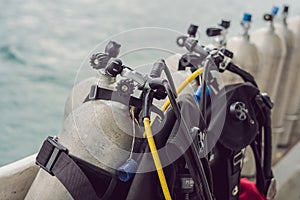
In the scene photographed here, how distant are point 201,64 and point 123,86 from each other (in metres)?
0.31

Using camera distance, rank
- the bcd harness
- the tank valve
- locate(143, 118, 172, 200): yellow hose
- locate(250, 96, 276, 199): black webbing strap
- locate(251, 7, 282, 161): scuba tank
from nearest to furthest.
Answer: locate(143, 118, 172, 200): yellow hose
the bcd harness
locate(250, 96, 276, 199): black webbing strap
the tank valve
locate(251, 7, 282, 161): scuba tank

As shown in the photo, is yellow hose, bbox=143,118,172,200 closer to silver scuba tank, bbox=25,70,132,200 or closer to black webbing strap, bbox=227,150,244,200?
silver scuba tank, bbox=25,70,132,200

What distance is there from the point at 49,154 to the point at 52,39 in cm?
229

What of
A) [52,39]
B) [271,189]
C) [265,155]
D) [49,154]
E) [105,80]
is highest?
[105,80]

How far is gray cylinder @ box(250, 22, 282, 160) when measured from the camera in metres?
1.83

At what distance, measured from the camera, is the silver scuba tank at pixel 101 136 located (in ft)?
2.65

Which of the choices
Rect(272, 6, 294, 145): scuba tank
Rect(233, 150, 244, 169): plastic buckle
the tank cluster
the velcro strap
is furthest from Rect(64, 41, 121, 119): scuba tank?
Rect(272, 6, 294, 145): scuba tank

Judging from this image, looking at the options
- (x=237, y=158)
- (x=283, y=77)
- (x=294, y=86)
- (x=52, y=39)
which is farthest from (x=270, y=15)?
(x=52, y=39)

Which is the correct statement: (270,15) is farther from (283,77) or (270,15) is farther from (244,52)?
(283,77)

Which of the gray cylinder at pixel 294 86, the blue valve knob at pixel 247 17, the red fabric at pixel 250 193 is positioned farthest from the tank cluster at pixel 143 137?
the gray cylinder at pixel 294 86

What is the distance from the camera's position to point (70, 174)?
77 cm

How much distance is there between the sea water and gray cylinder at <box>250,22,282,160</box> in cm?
20

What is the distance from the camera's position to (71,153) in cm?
82

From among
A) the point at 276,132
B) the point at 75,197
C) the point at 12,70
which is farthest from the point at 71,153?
the point at 12,70
